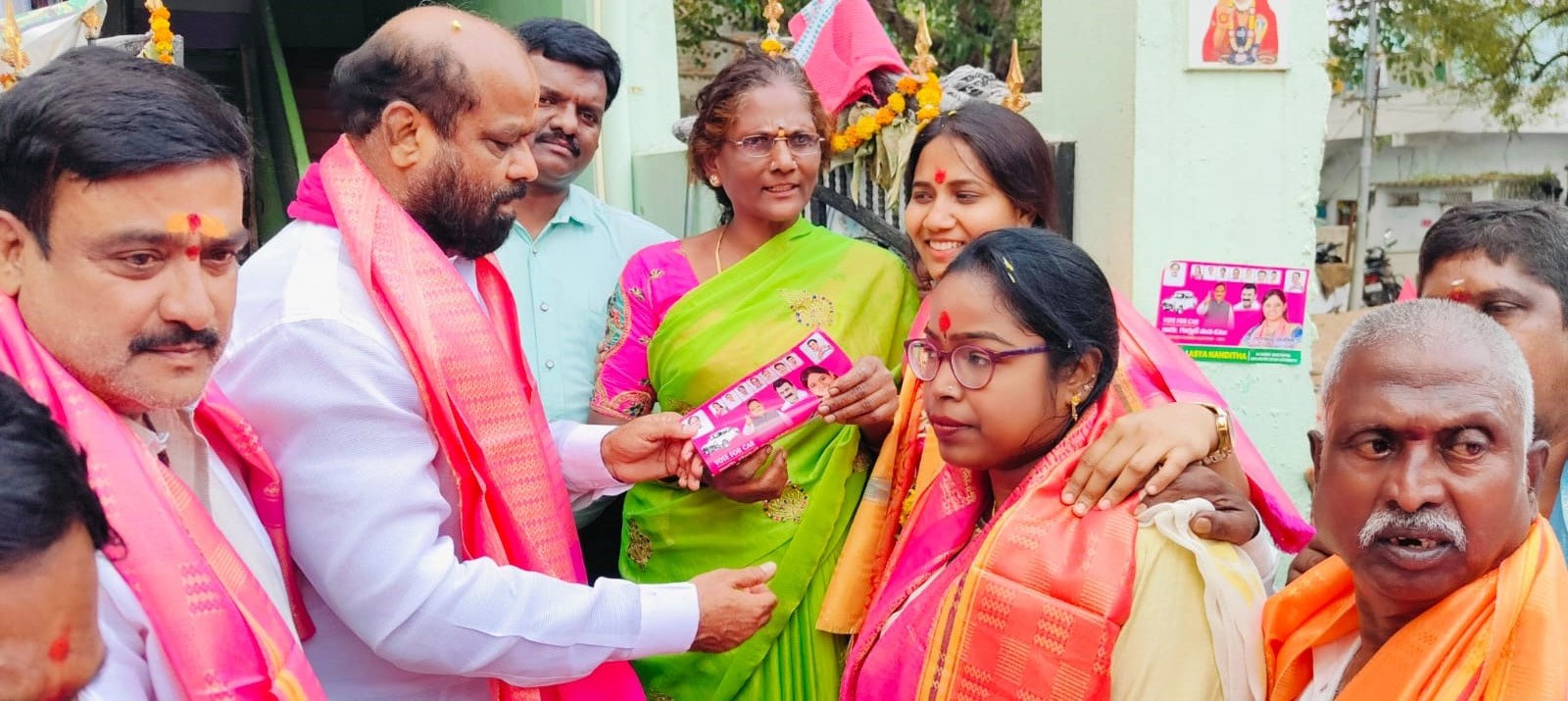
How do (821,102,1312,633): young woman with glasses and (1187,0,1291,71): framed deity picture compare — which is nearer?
(821,102,1312,633): young woman with glasses

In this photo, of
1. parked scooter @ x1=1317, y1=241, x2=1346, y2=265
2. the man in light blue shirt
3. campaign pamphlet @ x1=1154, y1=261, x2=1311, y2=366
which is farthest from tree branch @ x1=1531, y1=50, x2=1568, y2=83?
the man in light blue shirt

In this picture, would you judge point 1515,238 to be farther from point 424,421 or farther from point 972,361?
point 424,421

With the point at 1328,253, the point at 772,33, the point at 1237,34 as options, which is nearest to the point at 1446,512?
the point at 1237,34

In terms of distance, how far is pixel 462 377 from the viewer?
2.05 metres

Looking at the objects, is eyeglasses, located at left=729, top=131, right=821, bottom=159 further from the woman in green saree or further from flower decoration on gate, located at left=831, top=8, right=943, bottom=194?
flower decoration on gate, located at left=831, top=8, right=943, bottom=194

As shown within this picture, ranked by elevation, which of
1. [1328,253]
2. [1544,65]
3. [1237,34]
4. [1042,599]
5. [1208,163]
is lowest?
[1328,253]

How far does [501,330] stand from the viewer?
242cm

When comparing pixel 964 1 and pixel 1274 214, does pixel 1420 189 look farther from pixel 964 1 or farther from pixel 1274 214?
pixel 1274 214

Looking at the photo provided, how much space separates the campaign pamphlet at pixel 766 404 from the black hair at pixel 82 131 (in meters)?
1.24

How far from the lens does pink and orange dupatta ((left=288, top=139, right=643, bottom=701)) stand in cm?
199

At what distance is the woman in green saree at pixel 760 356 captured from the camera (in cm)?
280

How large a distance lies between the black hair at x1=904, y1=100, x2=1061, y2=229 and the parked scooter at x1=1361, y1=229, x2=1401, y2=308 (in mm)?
19504

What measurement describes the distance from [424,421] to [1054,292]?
1066 mm

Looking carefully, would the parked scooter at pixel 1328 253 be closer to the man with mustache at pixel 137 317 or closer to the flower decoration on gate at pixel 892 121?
the flower decoration on gate at pixel 892 121
